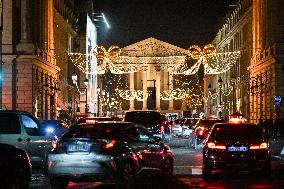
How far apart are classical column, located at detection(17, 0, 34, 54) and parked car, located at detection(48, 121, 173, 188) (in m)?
44.3

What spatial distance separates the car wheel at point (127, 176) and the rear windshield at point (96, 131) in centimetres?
75

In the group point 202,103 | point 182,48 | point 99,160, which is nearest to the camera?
point 99,160

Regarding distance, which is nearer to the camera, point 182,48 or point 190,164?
point 190,164

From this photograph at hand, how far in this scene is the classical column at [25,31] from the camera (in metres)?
62.0

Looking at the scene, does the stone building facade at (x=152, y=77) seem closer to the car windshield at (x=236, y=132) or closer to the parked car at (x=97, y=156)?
the car windshield at (x=236, y=132)

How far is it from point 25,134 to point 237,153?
613cm

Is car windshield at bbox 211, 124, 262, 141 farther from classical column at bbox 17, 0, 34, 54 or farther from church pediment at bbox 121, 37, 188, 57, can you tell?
church pediment at bbox 121, 37, 188, 57

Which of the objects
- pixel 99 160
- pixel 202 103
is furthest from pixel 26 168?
pixel 202 103

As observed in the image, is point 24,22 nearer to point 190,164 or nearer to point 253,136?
point 190,164

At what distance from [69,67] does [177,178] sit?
269 ft

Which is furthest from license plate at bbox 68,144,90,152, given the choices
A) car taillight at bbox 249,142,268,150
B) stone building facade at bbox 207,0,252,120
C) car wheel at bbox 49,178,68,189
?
stone building facade at bbox 207,0,252,120

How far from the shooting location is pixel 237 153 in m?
21.2

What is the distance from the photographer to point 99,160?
17.3 meters

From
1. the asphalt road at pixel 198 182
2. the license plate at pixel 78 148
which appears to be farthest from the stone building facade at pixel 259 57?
the license plate at pixel 78 148
